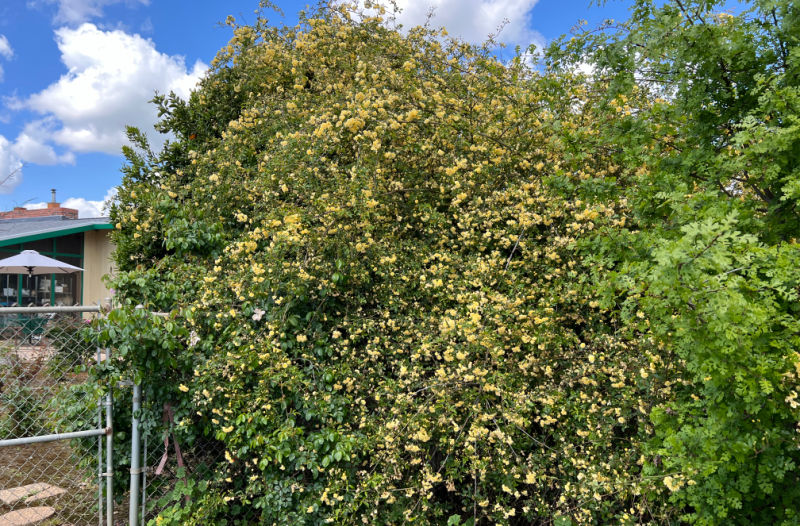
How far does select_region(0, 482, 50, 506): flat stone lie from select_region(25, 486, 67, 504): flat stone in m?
0.03

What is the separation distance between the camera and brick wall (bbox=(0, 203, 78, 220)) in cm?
1841

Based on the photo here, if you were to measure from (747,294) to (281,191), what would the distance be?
10.7 ft

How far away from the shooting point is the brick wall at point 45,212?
18406 millimetres

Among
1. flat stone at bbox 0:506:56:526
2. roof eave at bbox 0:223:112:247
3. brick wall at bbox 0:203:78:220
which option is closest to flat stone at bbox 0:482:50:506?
flat stone at bbox 0:506:56:526

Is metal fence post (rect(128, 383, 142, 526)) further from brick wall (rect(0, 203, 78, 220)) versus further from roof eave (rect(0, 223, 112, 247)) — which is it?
brick wall (rect(0, 203, 78, 220))

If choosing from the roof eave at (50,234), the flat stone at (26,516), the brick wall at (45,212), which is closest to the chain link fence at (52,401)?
the flat stone at (26,516)

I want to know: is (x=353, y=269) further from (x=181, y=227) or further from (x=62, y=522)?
(x=62, y=522)

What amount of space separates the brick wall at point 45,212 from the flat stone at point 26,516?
1696 centimetres

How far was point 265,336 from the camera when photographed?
3312 millimetres

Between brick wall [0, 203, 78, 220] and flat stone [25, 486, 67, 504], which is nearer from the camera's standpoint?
flat stone [25, 486, 67, 504]

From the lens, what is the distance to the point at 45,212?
61.9 ft

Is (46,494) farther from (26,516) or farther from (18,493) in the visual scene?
(26,516)

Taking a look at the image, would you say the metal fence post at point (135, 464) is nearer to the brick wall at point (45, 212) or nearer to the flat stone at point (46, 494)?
the flat stone at point (46, 494)

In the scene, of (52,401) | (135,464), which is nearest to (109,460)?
(135,464)
